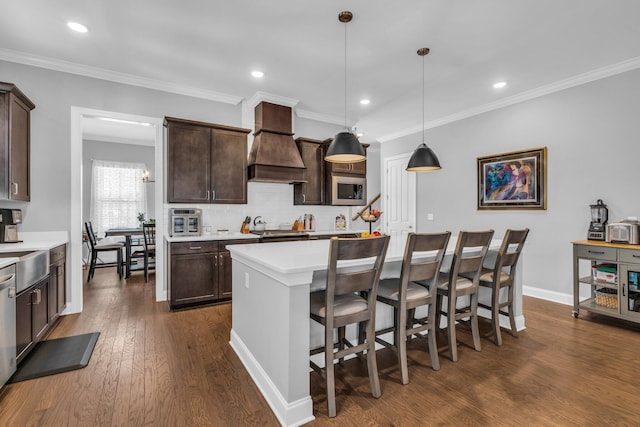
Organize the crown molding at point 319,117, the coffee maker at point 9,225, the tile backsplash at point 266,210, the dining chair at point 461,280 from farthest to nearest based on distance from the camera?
the crown molding at point 319,117
the tile backsplash at point 266,210
the coffee maker at point 9,225
the dining chair at point 461,280

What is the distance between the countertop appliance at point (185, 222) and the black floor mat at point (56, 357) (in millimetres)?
1448

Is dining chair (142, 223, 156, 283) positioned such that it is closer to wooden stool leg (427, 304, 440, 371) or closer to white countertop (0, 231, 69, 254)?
white countertop (0, 231, 69, 254)

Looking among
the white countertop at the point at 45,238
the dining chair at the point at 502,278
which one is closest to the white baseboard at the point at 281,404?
the dining chair at the point at 502,278

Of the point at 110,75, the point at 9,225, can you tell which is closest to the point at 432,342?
the point at 9,225

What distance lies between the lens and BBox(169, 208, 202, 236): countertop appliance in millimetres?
4035

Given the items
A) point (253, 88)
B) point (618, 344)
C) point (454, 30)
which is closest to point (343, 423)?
point (618, 344)

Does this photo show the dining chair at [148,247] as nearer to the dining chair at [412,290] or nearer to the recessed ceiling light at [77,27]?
the recessed ceiling light at [77,27]

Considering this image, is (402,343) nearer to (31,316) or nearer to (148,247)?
(31,316)

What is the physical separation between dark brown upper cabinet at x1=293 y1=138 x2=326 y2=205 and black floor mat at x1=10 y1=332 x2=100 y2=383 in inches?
124

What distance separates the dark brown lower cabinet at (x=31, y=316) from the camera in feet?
7.80

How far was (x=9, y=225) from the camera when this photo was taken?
10.3ft

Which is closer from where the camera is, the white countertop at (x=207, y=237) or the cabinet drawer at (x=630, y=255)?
the cabinet drawer at (x=630, y=255)

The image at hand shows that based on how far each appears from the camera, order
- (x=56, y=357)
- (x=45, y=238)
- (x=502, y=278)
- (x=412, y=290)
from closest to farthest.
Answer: (x=412, y=290) < (x=56, y=357) < (x=502, y=278) < (x=45, y=238)

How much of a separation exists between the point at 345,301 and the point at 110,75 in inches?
158
